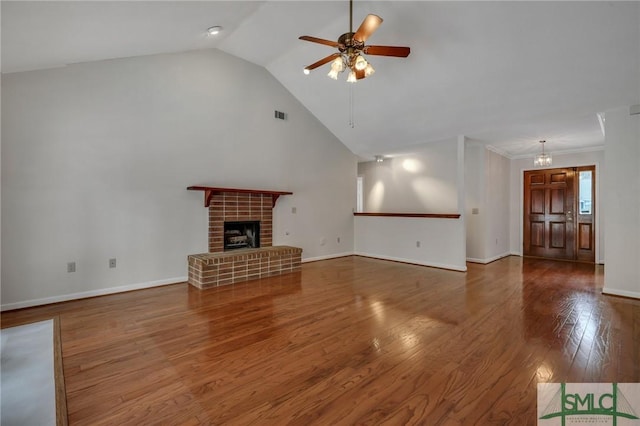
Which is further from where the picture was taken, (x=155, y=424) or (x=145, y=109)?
(x=145, y=109)

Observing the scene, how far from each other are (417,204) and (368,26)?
512 centimetres

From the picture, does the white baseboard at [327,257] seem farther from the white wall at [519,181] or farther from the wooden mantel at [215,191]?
the white wall at [519,181]

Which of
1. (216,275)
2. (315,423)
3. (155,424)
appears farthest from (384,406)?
(216,275)

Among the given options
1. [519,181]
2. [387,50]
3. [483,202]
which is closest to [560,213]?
[519,181]

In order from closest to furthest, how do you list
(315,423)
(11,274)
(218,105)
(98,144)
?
(315,423) → (11,274) → (98,144) → (218,105)

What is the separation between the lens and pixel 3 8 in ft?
6.86

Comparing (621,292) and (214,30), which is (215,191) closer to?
(214,30)

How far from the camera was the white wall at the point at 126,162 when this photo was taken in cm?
337

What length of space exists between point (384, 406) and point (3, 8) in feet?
11.9

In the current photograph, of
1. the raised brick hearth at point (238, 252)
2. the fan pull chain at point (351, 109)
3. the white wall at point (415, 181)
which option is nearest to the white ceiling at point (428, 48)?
the fan pull chain at point (351, 109)

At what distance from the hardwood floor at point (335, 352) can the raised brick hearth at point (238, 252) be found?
36 cm

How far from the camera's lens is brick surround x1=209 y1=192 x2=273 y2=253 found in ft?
16.0

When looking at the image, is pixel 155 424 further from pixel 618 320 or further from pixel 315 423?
pixel 618 320

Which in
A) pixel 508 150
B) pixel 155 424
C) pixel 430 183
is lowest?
pixel 155 424
